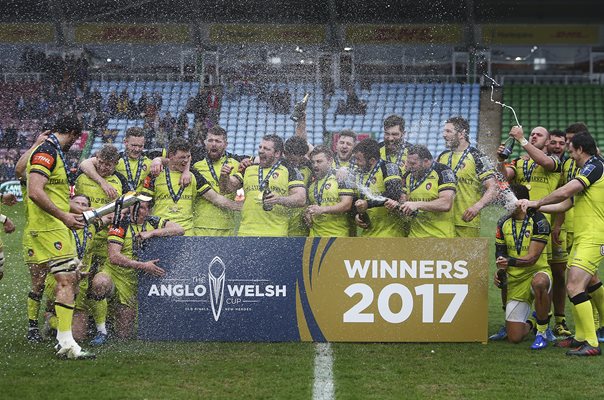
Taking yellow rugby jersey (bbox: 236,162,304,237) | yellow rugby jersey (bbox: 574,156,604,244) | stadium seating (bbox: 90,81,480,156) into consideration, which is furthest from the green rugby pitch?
stadium seating (bbox: 90,81,480,156)

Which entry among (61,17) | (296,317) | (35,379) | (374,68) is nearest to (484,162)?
(296,317)

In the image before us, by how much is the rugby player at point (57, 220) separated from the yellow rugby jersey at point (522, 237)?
366 centimetres

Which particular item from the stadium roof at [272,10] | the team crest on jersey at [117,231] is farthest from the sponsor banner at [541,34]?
the team crest on jersey at [117,231]

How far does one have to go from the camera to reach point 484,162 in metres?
8.55

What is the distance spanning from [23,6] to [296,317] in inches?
863

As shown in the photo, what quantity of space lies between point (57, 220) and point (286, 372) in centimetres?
222

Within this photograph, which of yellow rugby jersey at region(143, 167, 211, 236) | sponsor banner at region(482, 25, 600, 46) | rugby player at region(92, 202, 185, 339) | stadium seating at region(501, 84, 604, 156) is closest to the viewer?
rugby player at region(92, 202, 185, 339)

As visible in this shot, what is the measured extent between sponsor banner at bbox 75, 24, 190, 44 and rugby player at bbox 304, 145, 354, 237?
18.8m

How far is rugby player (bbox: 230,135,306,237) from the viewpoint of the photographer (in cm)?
847

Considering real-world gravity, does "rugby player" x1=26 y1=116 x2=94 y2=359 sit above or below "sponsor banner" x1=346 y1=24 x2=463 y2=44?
below

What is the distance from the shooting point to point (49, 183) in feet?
24.0

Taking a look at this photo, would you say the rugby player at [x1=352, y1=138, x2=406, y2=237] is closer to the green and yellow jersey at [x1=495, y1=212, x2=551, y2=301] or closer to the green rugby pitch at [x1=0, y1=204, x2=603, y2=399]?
the green and yellow jersey at [x1=495, y1=212, x2=551, y2=301]

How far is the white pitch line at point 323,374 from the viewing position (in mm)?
6121

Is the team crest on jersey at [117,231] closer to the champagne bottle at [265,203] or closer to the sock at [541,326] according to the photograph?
the champagne bottle at [265,203]
